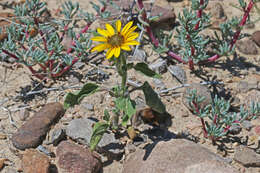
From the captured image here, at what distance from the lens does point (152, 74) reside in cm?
324

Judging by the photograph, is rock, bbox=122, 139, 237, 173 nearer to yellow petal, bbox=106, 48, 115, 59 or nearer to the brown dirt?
the brown dirt

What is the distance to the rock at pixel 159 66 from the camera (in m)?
4.61

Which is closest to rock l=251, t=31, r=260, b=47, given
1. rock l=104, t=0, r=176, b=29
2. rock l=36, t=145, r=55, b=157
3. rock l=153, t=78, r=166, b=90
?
rock l=104, t=0, r=176, b=29

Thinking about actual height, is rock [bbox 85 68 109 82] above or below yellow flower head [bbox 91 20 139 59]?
below

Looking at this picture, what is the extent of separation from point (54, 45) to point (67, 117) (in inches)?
37.0

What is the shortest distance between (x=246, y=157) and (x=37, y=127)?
230 cm

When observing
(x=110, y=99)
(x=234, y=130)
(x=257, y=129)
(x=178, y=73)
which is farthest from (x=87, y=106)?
(x=257, y=129)

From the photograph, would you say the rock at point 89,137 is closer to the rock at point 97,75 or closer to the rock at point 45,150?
the rock at point 45,150

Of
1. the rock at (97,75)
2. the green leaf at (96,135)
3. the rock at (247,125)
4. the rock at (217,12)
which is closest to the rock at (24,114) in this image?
the rock at (97,75)

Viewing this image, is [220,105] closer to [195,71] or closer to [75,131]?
[195,71]

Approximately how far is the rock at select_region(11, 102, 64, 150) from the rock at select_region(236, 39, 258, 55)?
2745mm

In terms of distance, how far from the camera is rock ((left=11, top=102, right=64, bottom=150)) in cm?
367

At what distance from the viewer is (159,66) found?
4.62 metres

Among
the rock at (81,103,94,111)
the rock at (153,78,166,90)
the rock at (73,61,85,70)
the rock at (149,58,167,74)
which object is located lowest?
the rock at (81,103,94,111)
